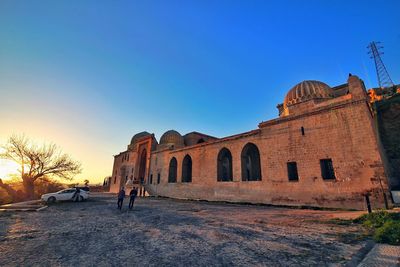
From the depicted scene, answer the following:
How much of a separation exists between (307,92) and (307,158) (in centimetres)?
743

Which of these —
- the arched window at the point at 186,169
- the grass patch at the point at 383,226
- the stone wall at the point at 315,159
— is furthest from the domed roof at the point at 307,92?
the arched window at the point at 186,169

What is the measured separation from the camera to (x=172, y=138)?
29.3 metres

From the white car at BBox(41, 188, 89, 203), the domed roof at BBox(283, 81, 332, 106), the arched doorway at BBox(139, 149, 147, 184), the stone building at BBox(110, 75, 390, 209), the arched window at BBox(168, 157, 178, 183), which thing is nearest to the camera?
the stone building at BBox(110, 75, 390, 209)

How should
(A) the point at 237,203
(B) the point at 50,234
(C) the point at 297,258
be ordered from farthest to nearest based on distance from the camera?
(A) the point at 237,203 < (B) the point at 50,234 < (C) the point at 297,258

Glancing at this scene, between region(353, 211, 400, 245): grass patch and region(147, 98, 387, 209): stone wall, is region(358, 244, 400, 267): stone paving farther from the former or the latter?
region(147, 98, 387, 209): stone wall

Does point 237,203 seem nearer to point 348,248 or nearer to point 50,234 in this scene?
point 348,248

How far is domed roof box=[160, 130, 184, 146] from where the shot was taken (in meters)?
29.1

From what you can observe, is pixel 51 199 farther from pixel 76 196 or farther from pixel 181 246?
pixel 181 246

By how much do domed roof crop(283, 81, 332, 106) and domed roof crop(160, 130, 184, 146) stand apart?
661 inches

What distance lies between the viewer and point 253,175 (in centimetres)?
2064

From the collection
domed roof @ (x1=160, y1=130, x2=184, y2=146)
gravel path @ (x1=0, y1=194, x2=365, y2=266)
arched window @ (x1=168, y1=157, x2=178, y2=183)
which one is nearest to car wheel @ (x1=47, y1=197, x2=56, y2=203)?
gravel path @ (x1=0, y1=194, x2=365, y2=266)

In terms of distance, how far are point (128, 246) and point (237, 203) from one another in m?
12.7

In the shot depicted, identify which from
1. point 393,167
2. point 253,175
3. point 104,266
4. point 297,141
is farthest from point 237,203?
point 104,266

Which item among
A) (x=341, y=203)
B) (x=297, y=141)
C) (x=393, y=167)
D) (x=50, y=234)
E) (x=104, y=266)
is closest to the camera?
(x=104, y=266)
